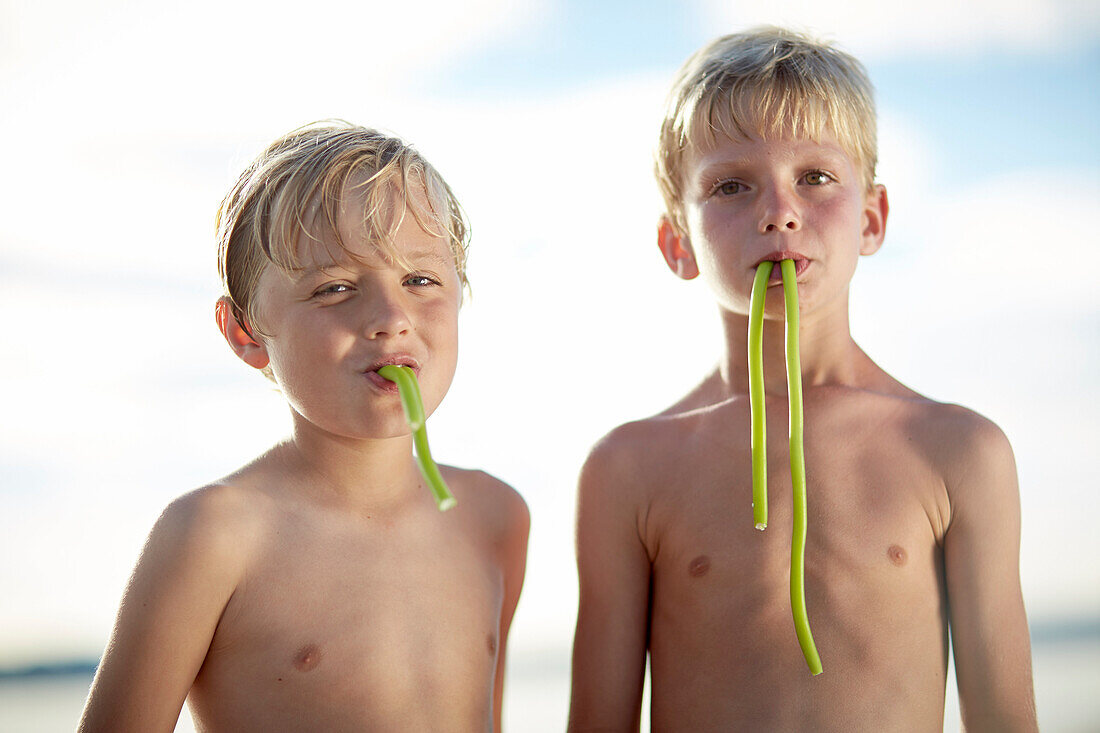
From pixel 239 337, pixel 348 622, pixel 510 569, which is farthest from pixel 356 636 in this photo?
pixel 239 337

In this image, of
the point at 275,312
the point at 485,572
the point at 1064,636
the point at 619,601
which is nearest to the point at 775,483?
the point at 619,601

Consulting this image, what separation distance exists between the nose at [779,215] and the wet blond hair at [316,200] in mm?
343

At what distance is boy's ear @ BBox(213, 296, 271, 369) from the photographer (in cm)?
127

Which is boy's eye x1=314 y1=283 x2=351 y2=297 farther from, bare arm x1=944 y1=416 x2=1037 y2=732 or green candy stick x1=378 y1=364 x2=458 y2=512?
bare arm x1=944 y1=416 x2=1037 y2=732

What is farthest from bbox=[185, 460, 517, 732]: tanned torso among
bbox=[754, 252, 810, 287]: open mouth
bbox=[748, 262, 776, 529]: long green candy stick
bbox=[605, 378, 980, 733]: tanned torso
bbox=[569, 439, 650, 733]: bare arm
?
bbox=[754, 252, 810, 287]: open mouth

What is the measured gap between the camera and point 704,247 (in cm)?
134

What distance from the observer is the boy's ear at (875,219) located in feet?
4.68

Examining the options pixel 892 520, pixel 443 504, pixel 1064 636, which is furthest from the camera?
pixel 1064 636

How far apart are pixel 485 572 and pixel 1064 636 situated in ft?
9.40

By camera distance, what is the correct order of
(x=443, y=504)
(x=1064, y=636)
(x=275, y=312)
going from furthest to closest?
(x=1064, y=636), (x=275, y=312), (x=443, y=504)

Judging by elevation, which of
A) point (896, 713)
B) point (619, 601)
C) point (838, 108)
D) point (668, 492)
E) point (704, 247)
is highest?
point (838, 108)

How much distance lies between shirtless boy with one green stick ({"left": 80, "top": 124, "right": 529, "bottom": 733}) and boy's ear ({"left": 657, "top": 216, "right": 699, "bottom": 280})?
296 millimetres

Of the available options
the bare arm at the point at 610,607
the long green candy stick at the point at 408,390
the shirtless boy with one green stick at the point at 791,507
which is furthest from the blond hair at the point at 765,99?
the long green candy stick at the point at 408,390

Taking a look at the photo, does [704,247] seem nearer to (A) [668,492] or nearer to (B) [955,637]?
(A) [668,492]
